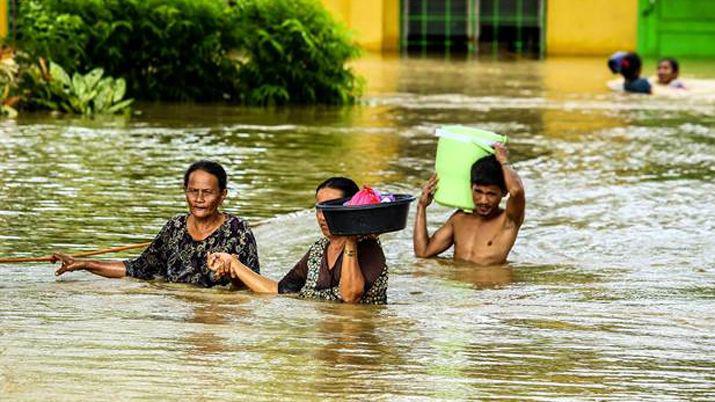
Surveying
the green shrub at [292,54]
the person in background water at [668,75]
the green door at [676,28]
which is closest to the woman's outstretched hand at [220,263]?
the green shrub at [292,54]

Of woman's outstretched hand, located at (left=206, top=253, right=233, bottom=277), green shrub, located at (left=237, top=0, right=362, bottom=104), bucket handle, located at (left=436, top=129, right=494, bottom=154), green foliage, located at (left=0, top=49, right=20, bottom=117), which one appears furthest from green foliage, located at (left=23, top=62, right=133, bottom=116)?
woman's outstretched hand, located at (left=206, top=253, right=233, bottom=277)

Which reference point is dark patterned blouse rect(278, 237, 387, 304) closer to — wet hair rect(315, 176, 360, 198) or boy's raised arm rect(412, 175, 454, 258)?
wet hair rect(315, 176, 360, 198)

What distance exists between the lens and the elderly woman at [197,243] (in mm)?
8359

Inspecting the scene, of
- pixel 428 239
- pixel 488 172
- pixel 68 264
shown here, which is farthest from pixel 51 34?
pixel 68 264

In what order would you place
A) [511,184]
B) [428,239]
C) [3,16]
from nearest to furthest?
[511,184] → [428,239] → [3,16]

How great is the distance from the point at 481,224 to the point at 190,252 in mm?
2086

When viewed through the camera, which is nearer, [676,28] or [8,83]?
[8,83]

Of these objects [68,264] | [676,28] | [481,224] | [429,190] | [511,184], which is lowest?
[676,28]

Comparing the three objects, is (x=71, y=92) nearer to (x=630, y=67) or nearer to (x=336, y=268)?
(x=630, y=67)

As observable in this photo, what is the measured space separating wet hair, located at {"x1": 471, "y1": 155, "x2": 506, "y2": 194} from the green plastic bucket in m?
0.06

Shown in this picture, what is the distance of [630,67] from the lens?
22.4 m

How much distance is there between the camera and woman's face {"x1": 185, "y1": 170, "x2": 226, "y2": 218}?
8.34m

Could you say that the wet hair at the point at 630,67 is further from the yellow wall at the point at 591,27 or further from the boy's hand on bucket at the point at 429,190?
the boy's hand on bucket at the point at 429,190

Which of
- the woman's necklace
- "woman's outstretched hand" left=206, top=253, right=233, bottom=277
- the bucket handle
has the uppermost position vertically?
the bucket handle
